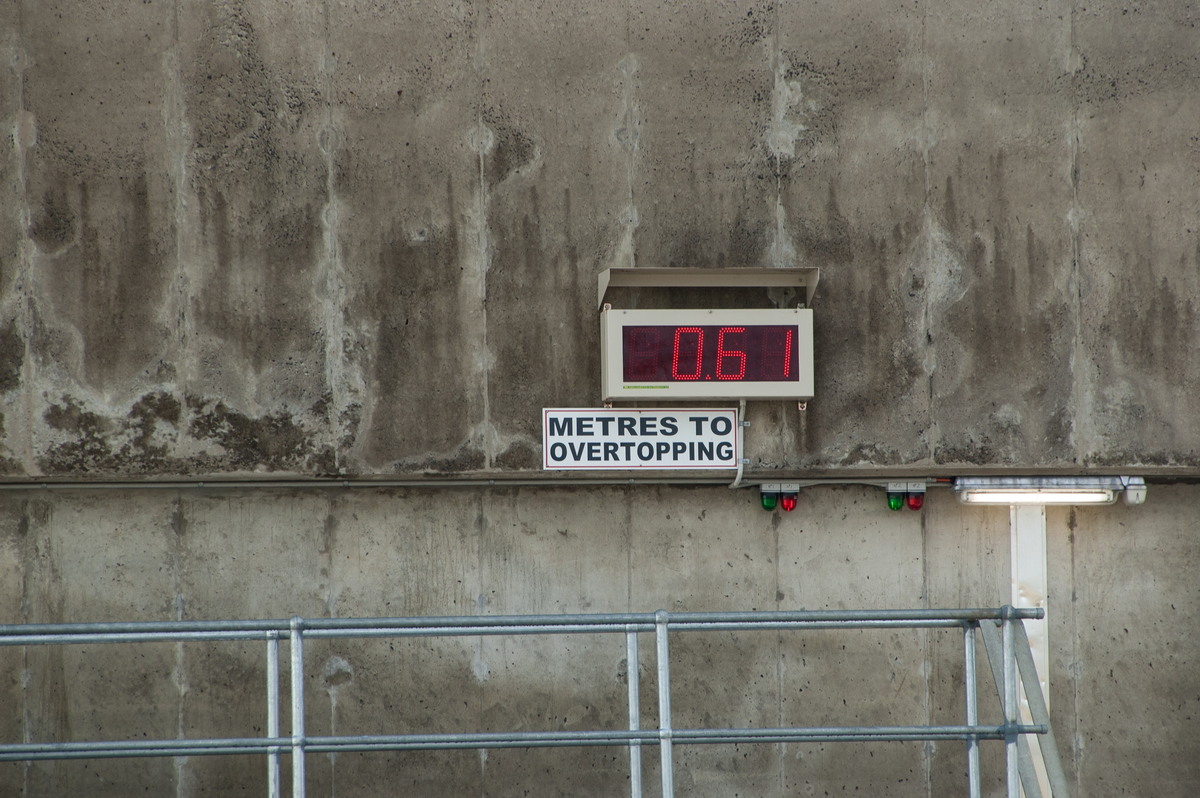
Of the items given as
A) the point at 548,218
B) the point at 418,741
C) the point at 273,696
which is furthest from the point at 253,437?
the point at 418,741

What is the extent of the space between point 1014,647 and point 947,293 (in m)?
2.41

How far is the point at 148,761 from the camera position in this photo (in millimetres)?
5648

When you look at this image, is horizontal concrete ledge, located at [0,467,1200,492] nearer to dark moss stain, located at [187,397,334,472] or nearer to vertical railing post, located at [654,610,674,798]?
dark moss stain, located at [187,397,334,472]

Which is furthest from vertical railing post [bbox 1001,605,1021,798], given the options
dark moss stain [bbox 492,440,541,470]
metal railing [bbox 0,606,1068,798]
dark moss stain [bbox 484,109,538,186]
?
dark moss stain [bbox 484,109,538,186]

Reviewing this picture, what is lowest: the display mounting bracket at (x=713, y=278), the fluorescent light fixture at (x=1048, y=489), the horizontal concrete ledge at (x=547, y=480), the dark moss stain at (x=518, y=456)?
the fluorescent light fixture at (x=1048, y=489)

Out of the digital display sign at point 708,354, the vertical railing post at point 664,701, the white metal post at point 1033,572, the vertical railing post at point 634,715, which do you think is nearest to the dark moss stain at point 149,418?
the digital display sign at point 708,354

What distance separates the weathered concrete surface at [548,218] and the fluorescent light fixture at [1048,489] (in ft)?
0.65

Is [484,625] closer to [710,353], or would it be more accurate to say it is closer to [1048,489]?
[710,353]

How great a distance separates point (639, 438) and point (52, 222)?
3385mm

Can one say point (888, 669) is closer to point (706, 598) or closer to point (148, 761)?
point (706, 598)

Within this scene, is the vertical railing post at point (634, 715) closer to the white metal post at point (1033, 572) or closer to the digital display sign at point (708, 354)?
the digital display sign at point (708, 354)

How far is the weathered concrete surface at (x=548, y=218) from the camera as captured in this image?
5305mm

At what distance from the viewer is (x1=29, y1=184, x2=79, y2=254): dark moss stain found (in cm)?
528

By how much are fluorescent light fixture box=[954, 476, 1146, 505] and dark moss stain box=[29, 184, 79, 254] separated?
5182mm
